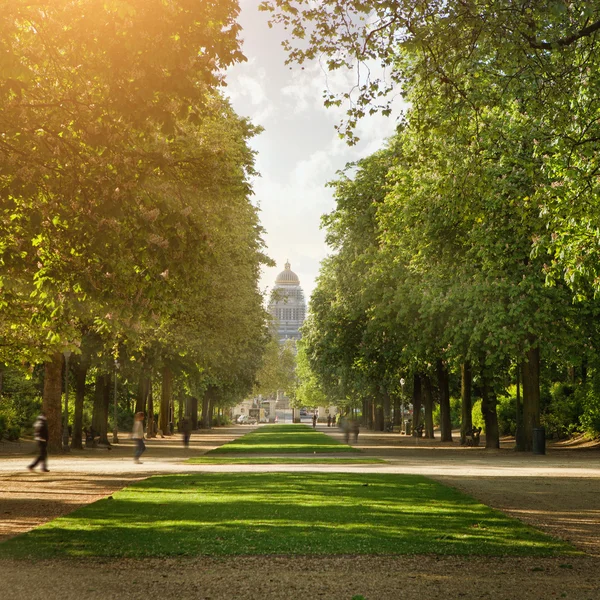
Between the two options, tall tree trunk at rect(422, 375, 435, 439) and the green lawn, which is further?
tall tree trunk at rect(422, 375, 435, 439)

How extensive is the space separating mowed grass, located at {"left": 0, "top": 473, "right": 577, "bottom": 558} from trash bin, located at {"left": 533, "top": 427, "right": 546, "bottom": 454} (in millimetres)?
15884

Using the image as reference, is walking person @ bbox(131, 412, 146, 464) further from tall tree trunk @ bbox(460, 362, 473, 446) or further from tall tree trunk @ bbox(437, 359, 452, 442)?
tall tree trunk @ bbox(437, 359, 452, 442)

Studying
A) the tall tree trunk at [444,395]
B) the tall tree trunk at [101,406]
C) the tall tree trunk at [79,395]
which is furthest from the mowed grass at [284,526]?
the tall tree trunk at [444,395]

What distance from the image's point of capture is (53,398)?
31672mm

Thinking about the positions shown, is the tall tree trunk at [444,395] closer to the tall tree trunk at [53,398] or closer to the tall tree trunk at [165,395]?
the tall tree trunk at [165,395]

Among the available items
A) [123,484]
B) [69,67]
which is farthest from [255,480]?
[69,67]

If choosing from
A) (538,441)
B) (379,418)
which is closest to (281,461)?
(538,441)

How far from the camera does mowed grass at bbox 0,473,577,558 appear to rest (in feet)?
34.4

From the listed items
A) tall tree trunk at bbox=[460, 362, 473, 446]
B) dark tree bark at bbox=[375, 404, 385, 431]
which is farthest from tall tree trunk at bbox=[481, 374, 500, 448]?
dark tree bark at bbox=[375, 404, 385, 431]

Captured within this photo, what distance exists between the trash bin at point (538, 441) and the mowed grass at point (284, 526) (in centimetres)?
1588

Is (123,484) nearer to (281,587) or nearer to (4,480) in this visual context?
(4,480)

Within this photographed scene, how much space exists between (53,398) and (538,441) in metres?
18.4

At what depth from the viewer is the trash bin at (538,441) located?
→ 3272 centimetres

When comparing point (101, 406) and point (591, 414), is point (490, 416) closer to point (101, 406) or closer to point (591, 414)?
point (591, 414)
